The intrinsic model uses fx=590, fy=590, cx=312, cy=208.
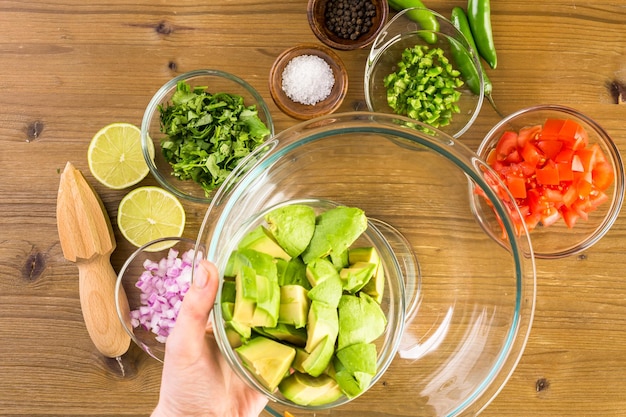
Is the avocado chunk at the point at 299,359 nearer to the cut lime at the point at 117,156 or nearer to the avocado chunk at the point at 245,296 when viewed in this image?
the avocado chunk at the point at 245,296

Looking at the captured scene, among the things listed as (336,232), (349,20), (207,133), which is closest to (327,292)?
(336,232)

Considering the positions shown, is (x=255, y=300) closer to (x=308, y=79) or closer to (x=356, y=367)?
(x=356, y=367)

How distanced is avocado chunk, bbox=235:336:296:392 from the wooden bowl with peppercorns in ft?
3.13

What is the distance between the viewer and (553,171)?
1.62 m

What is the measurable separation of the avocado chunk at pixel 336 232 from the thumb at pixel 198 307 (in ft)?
0.70

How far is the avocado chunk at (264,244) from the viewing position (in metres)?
1.24

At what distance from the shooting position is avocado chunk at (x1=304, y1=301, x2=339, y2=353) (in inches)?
46.3

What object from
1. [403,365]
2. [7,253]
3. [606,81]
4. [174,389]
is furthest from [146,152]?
[606,81]

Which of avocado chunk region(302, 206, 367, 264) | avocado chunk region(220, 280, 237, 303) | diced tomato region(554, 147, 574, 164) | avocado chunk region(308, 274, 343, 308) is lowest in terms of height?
avocado chunk region(220, 280, 237, 303)

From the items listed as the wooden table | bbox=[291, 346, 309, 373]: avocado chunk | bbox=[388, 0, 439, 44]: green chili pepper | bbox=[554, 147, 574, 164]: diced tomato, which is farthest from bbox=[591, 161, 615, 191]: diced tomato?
bbox=[291, 346, 309, 373]: avocado chunk

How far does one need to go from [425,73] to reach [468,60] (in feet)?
0.47

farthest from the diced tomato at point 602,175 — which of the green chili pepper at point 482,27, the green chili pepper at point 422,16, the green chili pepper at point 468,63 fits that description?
the green chili pepper at point 422,16

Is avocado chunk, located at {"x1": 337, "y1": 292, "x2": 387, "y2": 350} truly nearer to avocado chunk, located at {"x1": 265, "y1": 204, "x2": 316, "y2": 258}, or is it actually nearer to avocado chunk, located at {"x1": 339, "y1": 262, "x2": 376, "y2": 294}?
avocado chunk, located at {"x1": 339, "y1": 262, "x2": 376, "y2": 294}

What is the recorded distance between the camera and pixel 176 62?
6.00 feet
